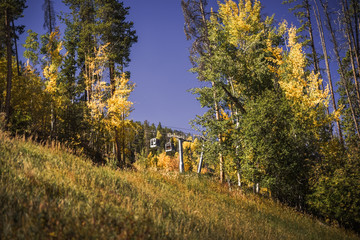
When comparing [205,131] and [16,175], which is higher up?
[205,131]

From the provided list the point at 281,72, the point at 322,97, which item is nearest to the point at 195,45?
the point at 281,72

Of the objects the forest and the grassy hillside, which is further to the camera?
the forest

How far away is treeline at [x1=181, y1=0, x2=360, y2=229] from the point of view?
10.9 m

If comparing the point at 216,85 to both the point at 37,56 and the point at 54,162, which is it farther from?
the point at 37,56

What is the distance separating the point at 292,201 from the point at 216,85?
353 inches

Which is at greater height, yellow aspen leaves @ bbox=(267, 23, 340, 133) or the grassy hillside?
yellow aspen leaves @ bbox=(267, 23, 340, 133)

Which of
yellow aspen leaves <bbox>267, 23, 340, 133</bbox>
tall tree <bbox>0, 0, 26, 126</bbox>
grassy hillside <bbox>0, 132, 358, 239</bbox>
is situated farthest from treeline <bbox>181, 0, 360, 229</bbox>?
tall tree <bbox>0, 0, 26, 126</bbox>

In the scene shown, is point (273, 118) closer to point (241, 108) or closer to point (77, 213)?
point (241, 108)

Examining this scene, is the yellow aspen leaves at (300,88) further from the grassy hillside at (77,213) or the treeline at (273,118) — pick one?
the grassy hillside at (77,213)

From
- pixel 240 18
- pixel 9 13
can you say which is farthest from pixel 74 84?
pixel 240 18

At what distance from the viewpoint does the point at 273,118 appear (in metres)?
11.7

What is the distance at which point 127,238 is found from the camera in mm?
3061

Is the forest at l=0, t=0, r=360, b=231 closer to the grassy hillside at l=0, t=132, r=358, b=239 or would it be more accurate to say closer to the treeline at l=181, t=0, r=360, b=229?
the treeline at l=181, t=0, r=360, b=229

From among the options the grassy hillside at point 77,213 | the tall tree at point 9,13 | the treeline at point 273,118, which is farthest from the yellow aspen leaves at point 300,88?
the tall tree at point 9,13
